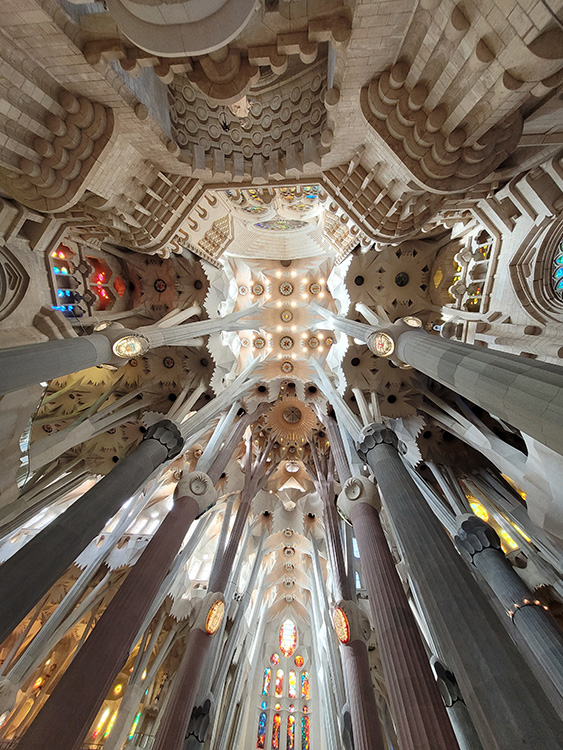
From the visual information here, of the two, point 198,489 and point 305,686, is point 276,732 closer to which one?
point 305,686

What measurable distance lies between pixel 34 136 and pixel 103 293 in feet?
24.5

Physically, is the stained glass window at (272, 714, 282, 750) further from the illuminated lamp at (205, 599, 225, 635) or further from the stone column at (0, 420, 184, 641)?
the stone column at (0, 420, 184, 641)

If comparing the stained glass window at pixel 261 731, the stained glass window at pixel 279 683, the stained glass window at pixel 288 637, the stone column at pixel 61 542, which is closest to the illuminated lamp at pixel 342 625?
the stone column at pixel 61 542

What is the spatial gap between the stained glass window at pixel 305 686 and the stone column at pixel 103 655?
1743 centimetres

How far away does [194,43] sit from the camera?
14.3 feet

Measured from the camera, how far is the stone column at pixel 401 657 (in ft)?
15.5

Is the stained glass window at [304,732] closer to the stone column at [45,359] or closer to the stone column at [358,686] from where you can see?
the stone column at [358,686]

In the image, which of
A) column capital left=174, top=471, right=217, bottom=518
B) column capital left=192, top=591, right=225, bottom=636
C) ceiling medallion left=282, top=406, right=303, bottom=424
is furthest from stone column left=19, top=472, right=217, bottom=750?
ceiling medallion left=282, top=406, right=303, bottom=424

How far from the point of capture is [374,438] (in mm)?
8875

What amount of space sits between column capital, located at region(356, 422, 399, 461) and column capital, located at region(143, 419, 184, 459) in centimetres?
499

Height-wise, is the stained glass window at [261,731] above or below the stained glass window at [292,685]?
below

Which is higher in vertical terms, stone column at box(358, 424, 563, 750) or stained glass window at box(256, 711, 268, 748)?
stained glass window at box(256, 711, 268, 748)

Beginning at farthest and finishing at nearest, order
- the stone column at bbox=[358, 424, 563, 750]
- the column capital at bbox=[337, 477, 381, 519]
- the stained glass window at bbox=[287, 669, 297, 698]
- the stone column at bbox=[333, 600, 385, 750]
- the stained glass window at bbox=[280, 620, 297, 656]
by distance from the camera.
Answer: the stained glass window at bbox=[280, 620, 297, 656], the stained glass window at bbox=[287, 669, 297, 698], the column capital at bbox=[337, 477, 381, 519], the stone column at bbox=[333, 600, 385, 750], the stone column at bbox=[358, 424, 563, 750]

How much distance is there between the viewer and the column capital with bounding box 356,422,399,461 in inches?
346
